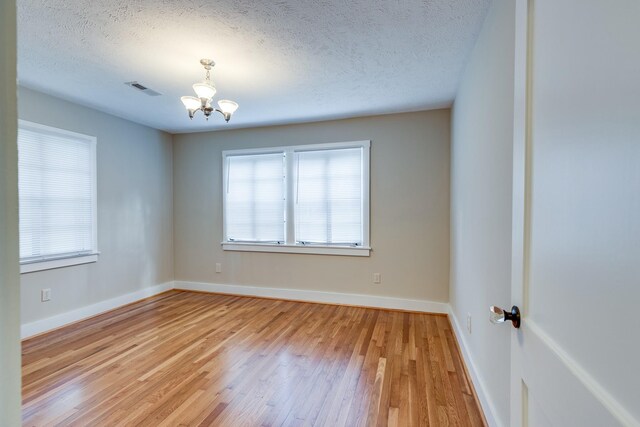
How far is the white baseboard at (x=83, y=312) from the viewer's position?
2.94 m

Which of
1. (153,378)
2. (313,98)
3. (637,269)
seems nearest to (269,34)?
(313,98)

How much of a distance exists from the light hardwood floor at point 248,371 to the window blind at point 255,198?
1.24m

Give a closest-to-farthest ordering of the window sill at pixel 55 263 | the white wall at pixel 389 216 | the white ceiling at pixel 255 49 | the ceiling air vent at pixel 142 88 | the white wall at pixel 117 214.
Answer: the white ceiling at pixel 255 49
the ceiling air vent at pixel 142 88
the window sill at pixel 55 263
the white wall at pixel 117 214
the white wall at pixel 389 216

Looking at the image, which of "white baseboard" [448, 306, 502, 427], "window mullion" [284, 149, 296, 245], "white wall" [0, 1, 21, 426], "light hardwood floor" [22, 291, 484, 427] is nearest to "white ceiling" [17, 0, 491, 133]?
"window mullion" [284, 149, 296, 245]

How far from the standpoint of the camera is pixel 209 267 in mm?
4551

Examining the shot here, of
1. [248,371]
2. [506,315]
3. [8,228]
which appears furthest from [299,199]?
[8,228]

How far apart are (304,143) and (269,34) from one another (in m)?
2.04

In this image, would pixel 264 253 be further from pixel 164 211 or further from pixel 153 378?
pixel 153 378

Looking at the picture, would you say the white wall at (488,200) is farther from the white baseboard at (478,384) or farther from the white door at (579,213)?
the white door at (579,213)

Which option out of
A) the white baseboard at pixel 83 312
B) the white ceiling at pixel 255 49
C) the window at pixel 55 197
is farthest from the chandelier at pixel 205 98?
the white baseboard at pixel 83 312

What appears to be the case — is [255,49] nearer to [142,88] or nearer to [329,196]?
[142,88]

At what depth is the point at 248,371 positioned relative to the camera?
2293mm

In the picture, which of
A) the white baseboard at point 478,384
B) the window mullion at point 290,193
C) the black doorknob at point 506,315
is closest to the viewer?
the black doorknob at point 506,315

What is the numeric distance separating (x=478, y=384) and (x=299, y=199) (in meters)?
2.85
